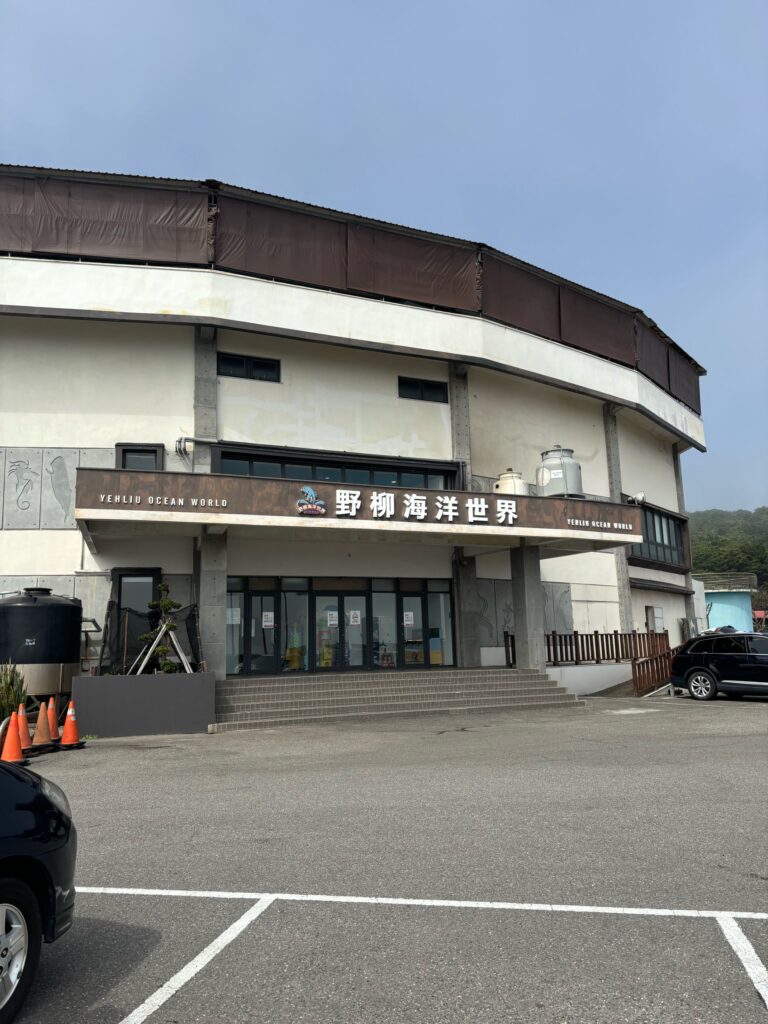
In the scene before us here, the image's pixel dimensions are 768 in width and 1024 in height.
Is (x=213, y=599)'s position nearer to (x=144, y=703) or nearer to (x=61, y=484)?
(x=144, y=703)

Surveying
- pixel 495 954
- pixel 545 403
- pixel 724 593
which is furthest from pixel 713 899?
pixel 724 593

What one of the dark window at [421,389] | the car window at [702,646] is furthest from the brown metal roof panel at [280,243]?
the car window at [702,646]

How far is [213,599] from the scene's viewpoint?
19.4 meters

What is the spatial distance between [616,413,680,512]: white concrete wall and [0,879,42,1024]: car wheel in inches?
1154

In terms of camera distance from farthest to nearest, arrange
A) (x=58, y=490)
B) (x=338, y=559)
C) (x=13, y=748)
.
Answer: (x=338, y=559) → (x=58, y=490) → (x=13, y=748)

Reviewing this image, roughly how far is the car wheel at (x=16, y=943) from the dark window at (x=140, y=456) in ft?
58.5

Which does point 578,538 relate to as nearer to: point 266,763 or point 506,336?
point 506,336

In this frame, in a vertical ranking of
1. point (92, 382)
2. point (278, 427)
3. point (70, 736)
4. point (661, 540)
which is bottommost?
point (70, 736)

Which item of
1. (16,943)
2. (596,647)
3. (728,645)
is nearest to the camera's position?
(16,943)

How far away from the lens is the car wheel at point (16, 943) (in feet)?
10.9

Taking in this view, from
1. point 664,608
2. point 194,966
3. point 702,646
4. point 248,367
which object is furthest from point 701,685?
point 194,966

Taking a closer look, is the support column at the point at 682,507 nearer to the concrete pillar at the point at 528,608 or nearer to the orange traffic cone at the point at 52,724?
the concrete pillar at the point at 528,608

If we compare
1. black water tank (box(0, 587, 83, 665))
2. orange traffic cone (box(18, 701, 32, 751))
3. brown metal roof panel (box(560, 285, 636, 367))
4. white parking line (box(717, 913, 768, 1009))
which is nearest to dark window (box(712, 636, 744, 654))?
brown metal roof panel (box(560, 285, 636, 367))

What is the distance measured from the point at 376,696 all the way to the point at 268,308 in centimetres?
1060
